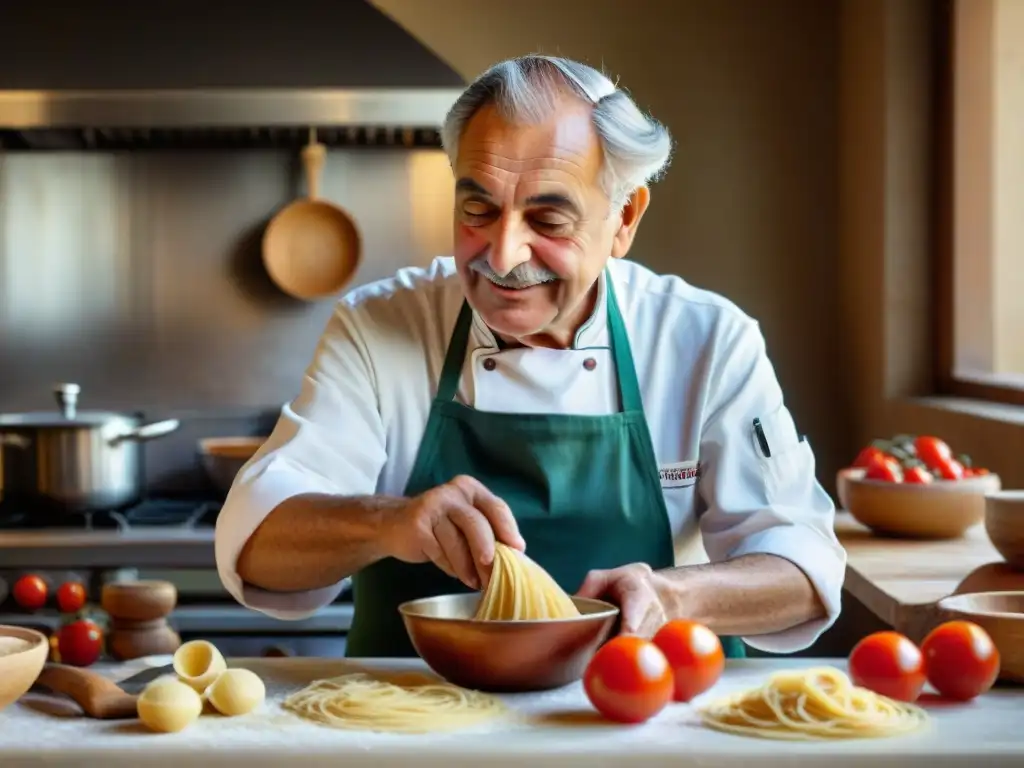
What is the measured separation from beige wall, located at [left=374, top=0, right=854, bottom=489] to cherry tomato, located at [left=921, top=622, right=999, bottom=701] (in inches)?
109

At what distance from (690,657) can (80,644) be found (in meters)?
1.23

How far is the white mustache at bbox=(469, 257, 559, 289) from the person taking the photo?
5.60ft

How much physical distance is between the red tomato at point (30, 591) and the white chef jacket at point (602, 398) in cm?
133

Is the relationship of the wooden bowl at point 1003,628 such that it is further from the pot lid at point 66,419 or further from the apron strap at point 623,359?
the pot lid at point 66,419

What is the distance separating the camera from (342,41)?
3.62m

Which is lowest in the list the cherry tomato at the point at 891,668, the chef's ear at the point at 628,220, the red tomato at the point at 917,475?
the cherry tomato at the point at 891,668

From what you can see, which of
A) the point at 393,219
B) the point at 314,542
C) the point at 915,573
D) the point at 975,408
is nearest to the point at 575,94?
the point at 314,542

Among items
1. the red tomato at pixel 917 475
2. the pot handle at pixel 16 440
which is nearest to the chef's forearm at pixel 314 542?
the red tomato at pixel 917 475

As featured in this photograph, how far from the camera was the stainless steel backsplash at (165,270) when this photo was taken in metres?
3.89

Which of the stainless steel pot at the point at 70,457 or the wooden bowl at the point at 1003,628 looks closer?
the wooden bowl at the point at 1003,628

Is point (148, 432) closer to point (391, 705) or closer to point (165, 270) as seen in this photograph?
point (165, 270)

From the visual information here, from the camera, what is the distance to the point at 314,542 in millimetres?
1652

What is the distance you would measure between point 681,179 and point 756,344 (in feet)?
7.27

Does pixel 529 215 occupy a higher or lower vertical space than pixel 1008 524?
higher
